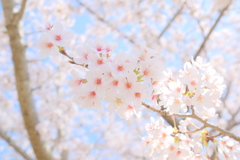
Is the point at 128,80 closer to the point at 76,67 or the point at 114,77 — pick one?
the point at 114,77

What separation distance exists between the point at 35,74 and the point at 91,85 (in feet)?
19.7

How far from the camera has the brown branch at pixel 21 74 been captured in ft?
9.02

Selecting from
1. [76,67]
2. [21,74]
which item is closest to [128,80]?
[21,74]

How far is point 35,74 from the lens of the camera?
644 cm

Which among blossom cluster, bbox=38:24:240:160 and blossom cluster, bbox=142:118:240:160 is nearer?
blossom cluster, bbox=38:24:240:160

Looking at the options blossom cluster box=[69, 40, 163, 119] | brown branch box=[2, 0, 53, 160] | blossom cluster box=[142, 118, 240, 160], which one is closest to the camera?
blossom cluster box=[69, 40, 163, 119]

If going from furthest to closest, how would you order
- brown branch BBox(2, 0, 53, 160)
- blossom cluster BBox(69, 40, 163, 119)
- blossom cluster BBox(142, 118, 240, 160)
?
brown branch BBox(2, 0, 53, 160) → blossom cluster BBox(142, 118, 240, 160) → blossom cluster BBox(69, 40, 163, 119)

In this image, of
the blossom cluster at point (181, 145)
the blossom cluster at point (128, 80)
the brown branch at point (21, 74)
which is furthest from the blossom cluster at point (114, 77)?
the brown branch at point (21, 74)

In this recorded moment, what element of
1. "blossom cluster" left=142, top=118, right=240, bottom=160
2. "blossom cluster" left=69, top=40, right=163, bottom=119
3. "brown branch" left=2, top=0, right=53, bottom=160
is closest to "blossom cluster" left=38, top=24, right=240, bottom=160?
"blossom cluster" left=69, top=40, right=163, bottom=119

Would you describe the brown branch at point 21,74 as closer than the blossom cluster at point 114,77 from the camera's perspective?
No

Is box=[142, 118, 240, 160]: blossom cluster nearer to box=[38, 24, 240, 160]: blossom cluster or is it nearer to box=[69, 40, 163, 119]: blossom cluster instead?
box=[38, 24, 240, 160]: blossom cluster

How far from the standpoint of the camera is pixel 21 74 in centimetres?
279

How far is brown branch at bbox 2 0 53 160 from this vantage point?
2.75m

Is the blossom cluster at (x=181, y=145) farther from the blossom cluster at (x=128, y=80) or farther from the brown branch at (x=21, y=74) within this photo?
the brown branch at (x=21, y=74)
